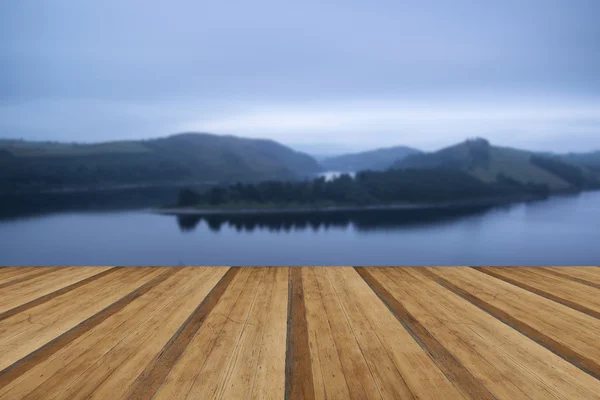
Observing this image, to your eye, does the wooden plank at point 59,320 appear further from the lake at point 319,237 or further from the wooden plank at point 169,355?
the lake at point 319,237

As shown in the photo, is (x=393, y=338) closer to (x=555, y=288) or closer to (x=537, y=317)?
(x=537, y=317)

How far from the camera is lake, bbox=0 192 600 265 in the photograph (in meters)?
6.00

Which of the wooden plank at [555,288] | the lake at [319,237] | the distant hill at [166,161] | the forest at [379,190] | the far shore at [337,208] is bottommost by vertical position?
the lake at [319,237]

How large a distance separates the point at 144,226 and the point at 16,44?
10.6 ft

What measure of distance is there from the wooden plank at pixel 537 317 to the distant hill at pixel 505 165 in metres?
4.99

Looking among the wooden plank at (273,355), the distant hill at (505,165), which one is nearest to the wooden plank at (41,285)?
the wooden plank at (273,355)

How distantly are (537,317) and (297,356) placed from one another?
134 centimetres

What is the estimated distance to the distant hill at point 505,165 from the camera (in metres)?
7.11

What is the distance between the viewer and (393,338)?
183 centimetres

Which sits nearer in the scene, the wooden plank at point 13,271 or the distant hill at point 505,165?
the wooden plank at point 13,271

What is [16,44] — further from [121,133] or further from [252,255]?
[252,255]

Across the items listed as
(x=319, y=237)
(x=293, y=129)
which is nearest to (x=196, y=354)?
(x=293, y=129)

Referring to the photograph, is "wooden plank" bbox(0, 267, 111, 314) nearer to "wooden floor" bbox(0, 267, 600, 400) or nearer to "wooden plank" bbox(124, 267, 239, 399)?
"wooden floor" bbox(0, 267, 600, 400)

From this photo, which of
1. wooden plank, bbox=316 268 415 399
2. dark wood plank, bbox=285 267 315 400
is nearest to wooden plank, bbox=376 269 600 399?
wooden plank, bbox=316 268 415 399
